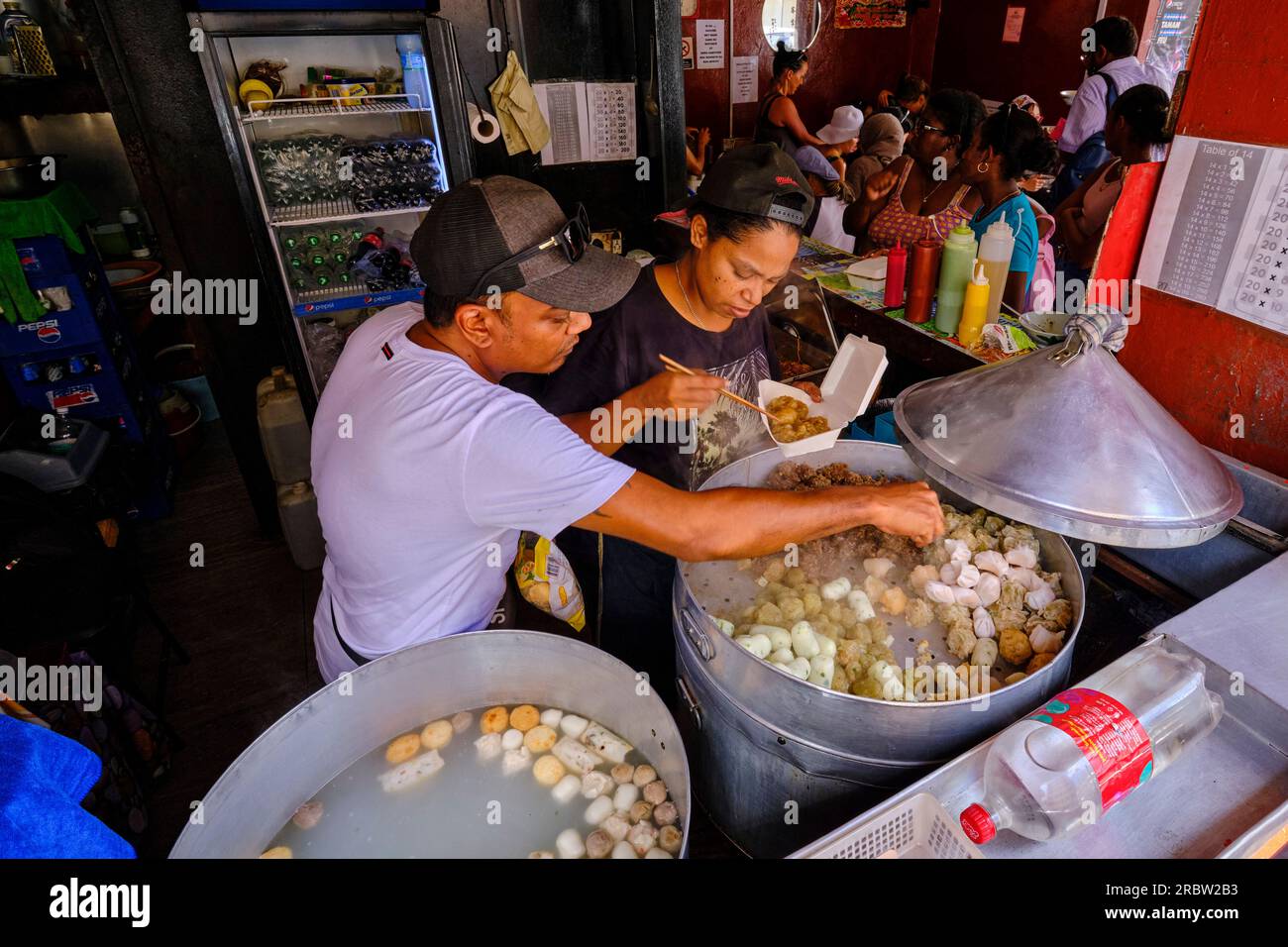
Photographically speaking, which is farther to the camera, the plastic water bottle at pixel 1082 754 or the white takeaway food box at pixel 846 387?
the white takeaway food box at pixel 846 387

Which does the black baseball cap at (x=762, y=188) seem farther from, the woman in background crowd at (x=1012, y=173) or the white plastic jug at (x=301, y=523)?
the white plastic jug at (x=301, y=523)

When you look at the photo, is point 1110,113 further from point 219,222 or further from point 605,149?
point 219,222

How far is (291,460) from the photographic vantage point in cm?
426

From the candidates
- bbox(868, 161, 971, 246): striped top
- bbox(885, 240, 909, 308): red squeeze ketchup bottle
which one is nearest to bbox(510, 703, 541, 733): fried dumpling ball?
bbox(885, 240, 909, 308): red squeeze ketchup bottle

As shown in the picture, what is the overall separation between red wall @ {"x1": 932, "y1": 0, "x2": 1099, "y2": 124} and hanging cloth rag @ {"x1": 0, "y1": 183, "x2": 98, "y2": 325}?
1086 cm

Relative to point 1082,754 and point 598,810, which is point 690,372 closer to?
point 598,810

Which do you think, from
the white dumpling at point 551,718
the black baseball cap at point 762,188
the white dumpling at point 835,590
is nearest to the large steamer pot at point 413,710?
the white dumpling at point 551,718

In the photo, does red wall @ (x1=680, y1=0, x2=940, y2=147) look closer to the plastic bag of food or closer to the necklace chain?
the necklace chain

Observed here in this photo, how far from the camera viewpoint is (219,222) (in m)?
4.01

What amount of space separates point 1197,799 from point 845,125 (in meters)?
8.40

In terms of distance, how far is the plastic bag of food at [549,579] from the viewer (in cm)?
280

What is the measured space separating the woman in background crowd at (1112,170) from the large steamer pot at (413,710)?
3.75 metres

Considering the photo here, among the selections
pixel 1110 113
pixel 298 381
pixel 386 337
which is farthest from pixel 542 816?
pixel 1110 113

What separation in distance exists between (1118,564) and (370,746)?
6.79 feet
